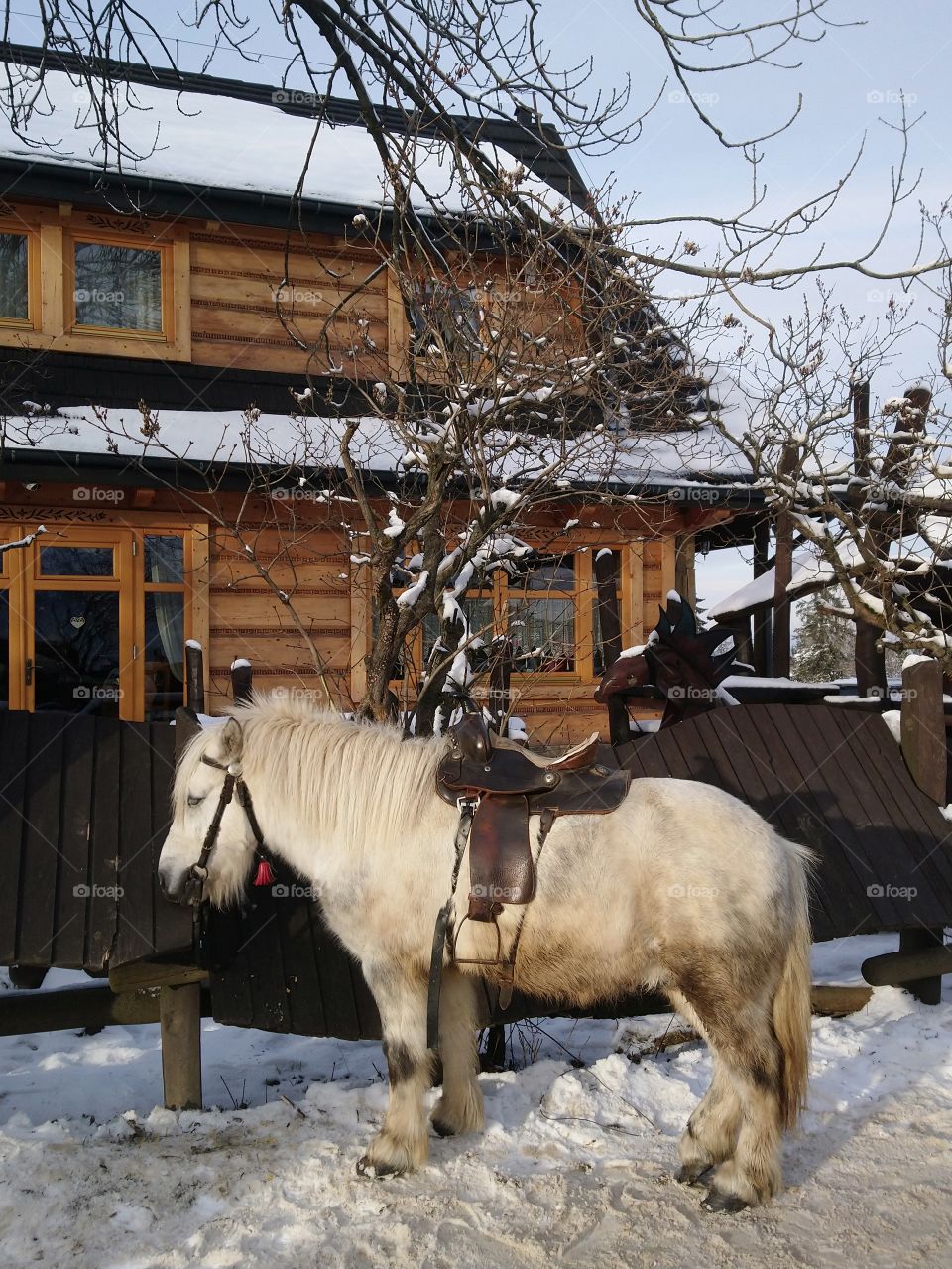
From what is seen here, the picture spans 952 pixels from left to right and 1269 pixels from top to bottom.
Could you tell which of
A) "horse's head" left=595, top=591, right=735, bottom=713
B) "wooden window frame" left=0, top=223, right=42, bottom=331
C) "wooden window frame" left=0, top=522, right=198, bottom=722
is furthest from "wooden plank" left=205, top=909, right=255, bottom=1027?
"wooden window frame" left=0, top=223, right=42, bottom=331

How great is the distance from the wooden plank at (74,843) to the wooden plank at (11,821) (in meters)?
0.17

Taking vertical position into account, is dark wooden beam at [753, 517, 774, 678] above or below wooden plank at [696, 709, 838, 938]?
above

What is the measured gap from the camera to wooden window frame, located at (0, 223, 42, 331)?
32.7 feet

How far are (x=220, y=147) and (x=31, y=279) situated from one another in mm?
3110

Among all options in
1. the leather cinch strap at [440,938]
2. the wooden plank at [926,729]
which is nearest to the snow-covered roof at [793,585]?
the wooden plank at [926,729]

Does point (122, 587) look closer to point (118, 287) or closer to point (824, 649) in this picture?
point (118, 287)

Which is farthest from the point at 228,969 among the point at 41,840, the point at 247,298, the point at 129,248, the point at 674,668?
the point at 129,248

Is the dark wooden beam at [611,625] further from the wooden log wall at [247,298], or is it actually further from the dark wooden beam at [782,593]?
the wooden log wall at [247,298]

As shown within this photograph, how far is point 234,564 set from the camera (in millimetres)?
9906

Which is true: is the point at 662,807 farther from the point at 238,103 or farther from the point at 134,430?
the point at 238,103

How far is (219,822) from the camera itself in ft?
12.7

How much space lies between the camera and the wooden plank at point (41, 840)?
12.7ft

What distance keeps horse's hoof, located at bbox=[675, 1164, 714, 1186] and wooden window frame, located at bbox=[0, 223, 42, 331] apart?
397 inches

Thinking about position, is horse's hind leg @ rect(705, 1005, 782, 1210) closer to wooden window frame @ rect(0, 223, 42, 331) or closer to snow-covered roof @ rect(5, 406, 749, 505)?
snow-covered roof @ rect(5, 406, 749, 505)
